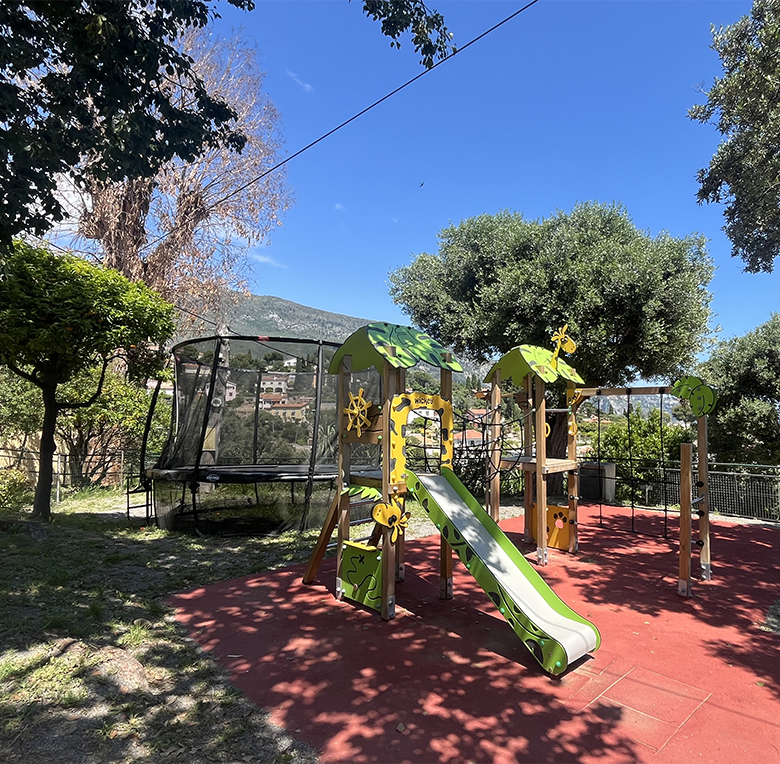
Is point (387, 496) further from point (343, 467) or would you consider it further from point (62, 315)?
point (62, 315)

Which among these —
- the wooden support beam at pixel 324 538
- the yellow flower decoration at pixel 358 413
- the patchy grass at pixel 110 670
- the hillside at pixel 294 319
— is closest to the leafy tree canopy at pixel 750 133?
the yellow flower decoration at pixel 358 413

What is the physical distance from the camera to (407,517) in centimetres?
467

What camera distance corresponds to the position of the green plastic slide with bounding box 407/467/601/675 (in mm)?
3391

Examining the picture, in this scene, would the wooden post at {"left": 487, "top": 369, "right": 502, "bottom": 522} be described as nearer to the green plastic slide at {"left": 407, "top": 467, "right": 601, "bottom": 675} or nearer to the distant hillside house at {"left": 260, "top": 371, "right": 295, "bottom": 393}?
the green plastic slide at {"left": 407, "top": 467, "right": 601, "bottom": 675}

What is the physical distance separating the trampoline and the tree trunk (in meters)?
1.43

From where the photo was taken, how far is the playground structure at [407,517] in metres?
3.60

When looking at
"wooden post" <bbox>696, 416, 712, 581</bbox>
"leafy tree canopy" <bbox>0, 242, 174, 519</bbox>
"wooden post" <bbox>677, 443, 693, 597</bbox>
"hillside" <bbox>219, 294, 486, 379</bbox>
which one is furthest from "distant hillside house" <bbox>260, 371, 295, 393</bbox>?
"hillside" <bbox>219, 294, 486, 379</bbox>

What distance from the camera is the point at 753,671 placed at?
11.4 ft

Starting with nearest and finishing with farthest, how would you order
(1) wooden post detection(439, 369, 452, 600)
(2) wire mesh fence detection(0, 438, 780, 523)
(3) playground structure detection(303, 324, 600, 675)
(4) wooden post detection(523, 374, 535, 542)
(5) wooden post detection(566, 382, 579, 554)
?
(3) playground structure detection(303, 324, 600, 675)
(1) wooden post detection(439, 369, 452, 600)
(5) wooden post detection(566, 382, 579, 554)
(4) wooden post detection(523, 374, 535, 542)
(2) wire mesh fence detection(0, 438, 780, 523)

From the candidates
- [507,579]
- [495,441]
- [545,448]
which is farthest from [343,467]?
[545,448]

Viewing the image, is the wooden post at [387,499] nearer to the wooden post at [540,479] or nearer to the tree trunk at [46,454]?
the wooden post at [540,479]

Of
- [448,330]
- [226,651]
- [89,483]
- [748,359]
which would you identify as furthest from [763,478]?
[89,483]

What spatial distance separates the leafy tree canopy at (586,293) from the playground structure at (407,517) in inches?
224

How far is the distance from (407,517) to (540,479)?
2.52 meters
